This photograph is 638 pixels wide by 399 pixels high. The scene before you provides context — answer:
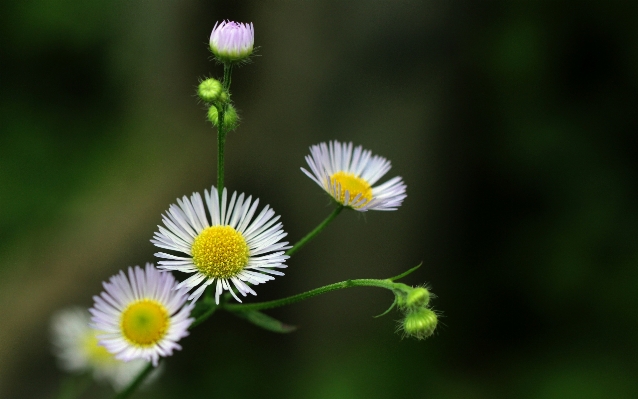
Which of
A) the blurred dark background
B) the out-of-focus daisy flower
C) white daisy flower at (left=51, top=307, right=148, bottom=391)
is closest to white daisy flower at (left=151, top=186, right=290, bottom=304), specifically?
the out-of-focus daisy flower

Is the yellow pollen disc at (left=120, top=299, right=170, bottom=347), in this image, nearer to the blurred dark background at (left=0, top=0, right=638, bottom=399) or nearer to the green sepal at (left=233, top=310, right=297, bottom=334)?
the green sepal at (left=233, top=310, right=297, bottom=334)

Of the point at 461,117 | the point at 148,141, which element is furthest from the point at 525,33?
the point at 148,141

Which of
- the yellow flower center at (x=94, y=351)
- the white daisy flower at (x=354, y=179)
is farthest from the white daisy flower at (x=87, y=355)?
the white daisy flower at (x=354, y=179)

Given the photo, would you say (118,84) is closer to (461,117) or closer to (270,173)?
(270,173)

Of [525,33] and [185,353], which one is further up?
[525,33]

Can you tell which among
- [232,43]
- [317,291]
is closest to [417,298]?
[317,291]

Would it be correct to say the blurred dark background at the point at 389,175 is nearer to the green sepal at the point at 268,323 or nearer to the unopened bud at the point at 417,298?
the green sepal at the point at 268,323

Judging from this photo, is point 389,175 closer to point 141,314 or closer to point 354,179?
point 354,179

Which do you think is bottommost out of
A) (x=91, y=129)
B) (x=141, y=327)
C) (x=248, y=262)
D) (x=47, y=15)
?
(x=141, y=327)
